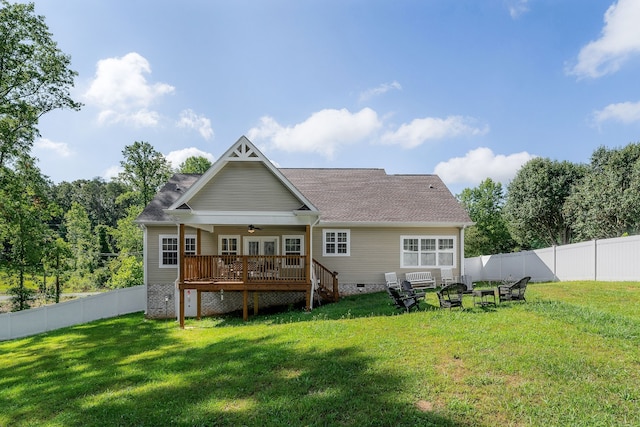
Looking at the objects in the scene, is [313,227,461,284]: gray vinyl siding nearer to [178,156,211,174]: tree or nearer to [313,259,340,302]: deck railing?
[313,259,340,302]: deck railing

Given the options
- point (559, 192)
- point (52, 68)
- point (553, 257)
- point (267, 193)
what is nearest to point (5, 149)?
point (52, 68)

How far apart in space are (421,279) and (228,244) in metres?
9.65

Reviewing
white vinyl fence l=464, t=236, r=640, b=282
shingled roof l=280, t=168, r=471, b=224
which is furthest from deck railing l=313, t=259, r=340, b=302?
white vinyl fence l=464, t=236, r=640, b=282

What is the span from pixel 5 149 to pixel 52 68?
4.98 m

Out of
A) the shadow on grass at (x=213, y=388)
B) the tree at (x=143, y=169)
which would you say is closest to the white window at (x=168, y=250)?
the shadow on grass at (x=213, y=388)

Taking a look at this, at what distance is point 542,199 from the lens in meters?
35.1

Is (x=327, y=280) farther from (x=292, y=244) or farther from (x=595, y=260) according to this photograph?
(x=595, y=260)

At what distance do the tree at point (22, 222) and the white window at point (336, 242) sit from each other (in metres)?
16.8

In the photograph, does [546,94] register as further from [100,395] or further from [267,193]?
[100,395]

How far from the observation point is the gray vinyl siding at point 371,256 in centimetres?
1753

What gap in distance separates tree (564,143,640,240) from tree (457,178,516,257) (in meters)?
10.0

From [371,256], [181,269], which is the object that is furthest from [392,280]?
[181,269]

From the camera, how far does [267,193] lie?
45.1 ft

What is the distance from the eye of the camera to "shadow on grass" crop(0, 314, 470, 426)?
17.2 ft
